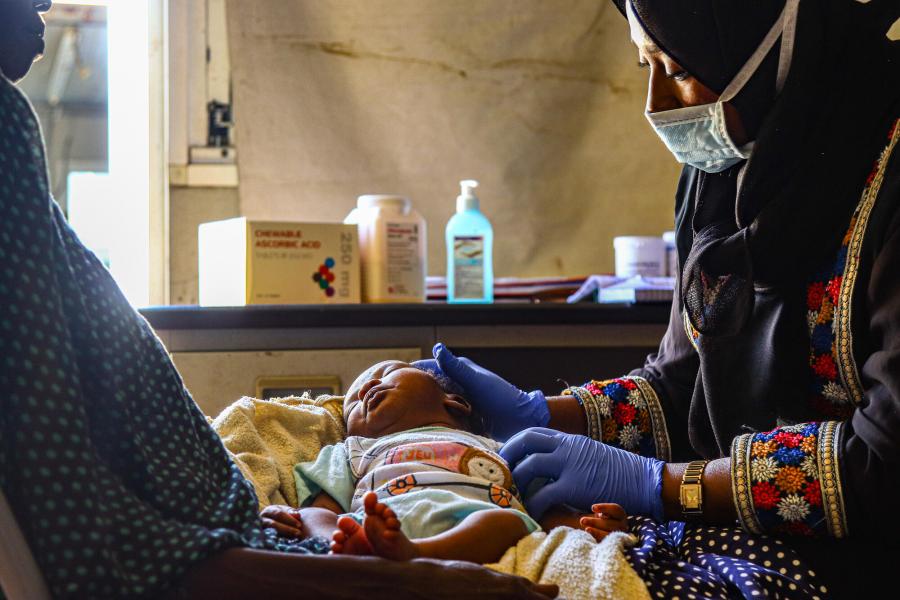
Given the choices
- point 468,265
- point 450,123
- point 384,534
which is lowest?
point 384,534

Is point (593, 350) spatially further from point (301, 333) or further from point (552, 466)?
point (552, 466)

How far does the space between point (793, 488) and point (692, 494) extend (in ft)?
0.48

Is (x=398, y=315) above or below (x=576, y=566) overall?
above

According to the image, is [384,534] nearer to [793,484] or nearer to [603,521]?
[603,521]

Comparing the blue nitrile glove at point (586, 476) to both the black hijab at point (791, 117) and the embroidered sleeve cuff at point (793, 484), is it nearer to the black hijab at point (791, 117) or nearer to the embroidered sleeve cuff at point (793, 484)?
the embroidered sleeve cuff at point (793, 484)

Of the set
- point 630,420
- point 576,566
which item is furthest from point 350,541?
point 630,420

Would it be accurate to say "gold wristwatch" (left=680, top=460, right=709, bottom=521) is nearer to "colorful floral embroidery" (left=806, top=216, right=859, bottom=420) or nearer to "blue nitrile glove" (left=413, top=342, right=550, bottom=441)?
"colorful floral embroidery" (left=806, top=216, right=859, bottom=420)

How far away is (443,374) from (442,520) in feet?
1.97

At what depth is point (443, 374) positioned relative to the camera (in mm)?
1843

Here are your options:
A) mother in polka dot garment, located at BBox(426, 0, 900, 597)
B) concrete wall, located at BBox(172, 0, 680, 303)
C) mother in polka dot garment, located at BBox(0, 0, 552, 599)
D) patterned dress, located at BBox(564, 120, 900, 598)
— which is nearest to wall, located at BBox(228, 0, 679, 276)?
concrete wall, located at BBox(172, 0, 680, 303)

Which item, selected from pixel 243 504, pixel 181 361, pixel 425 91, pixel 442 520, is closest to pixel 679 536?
pixel 442 520

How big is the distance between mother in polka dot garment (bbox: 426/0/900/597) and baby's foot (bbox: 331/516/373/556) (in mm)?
374

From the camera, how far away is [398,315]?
8.12 feet

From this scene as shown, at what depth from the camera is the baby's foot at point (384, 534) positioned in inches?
37.8
